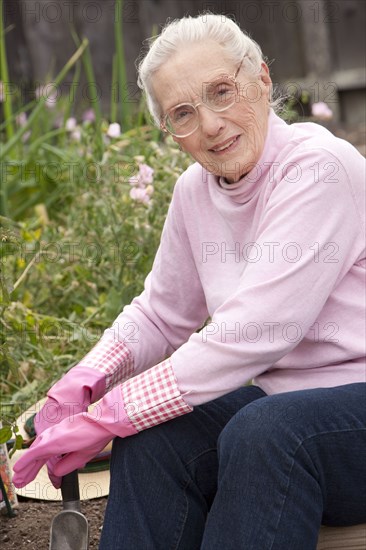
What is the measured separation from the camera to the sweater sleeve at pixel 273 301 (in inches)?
69.6

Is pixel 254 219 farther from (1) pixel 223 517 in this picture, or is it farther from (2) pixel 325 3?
(2) pixel 325 3

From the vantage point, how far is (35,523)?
227cm

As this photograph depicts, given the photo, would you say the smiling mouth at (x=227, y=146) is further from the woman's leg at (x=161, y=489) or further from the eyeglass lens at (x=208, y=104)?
the woman's leg at (x=161, y=489)

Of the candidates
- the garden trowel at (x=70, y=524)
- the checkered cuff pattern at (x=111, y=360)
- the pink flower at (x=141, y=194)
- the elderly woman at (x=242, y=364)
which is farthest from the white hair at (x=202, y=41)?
the pink flower at (x=141, y=194)

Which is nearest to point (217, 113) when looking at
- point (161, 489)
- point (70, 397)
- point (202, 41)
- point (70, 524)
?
point (202, 41)

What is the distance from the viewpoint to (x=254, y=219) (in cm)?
199

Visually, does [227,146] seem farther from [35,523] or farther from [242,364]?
[35,523]

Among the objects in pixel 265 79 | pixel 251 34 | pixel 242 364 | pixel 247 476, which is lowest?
pixel 247 476

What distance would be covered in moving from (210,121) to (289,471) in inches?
27.9

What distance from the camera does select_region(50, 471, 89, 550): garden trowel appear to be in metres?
1.87

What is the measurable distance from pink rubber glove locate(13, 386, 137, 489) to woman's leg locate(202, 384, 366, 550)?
199 mm

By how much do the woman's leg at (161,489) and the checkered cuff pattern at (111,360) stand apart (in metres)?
0.21

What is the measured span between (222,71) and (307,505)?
0.84m

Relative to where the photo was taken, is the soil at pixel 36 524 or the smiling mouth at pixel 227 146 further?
the soil at pixel 36 524
